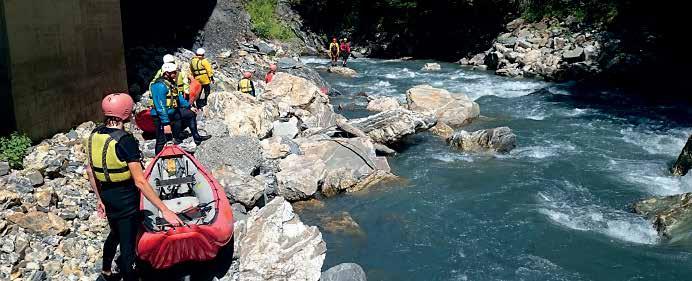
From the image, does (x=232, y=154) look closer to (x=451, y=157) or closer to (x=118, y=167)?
(x=118, y=167)

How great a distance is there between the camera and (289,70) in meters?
17.2

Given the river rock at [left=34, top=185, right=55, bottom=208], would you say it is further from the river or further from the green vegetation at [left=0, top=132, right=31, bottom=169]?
the river

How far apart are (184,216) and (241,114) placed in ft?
14.1

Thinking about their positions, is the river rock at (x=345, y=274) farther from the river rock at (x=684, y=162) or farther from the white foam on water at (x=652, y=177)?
the river rock at (x=684, y=162)

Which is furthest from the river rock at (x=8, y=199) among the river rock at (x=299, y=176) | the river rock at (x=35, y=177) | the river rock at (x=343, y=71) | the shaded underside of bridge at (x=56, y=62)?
the river rock at (x=343, y=71)

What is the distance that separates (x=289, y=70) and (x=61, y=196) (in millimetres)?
11479

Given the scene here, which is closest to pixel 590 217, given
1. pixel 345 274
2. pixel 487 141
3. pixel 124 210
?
pixel 487 141

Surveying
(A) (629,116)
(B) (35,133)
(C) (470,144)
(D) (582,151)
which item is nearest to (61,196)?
(B) (35,133)

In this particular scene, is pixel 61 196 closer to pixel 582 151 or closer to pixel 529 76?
pixel 582 151

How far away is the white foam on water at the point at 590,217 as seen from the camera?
7203 millimetres

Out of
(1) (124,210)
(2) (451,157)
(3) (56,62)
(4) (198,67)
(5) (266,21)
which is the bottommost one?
(2) (451,157)

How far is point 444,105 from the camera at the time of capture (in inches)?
525

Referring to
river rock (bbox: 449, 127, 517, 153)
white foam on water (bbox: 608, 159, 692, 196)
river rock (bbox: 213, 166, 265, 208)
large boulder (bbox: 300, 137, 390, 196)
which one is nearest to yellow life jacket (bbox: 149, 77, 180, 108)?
river rock (bbox: 213, 166, 265, 208)

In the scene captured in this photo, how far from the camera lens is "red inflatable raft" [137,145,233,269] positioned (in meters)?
4.77
